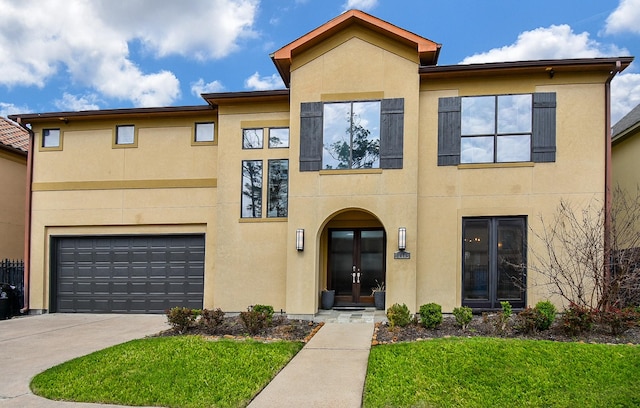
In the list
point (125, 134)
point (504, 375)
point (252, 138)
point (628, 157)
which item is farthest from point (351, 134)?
point (628, 157)

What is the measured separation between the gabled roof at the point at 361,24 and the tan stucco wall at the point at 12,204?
10.6m

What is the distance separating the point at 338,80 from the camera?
11250mm

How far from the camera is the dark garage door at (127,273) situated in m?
12.6

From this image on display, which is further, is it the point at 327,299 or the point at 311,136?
the point at 327,299

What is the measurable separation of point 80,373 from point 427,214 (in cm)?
830

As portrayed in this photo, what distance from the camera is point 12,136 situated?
15.6m

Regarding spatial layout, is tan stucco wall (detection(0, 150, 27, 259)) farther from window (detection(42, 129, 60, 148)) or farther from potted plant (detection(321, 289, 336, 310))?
potted plant (detection(321, 289, 336, 310))

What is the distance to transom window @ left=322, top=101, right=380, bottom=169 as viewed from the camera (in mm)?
11047

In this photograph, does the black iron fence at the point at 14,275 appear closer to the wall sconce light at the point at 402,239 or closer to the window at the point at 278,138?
the window at the point at 278,138

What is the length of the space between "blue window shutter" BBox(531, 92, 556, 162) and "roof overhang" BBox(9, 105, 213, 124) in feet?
29.5

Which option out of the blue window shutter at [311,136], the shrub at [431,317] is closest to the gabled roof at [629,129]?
the shrub at [431,317]

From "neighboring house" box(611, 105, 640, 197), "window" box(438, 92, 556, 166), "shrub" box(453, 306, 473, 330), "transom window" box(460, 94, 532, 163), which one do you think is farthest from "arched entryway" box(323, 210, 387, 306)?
"neighboring house" box(611, 105, 640, 197)

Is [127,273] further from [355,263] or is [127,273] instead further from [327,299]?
[355,263]

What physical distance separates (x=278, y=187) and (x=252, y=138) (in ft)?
5.40
